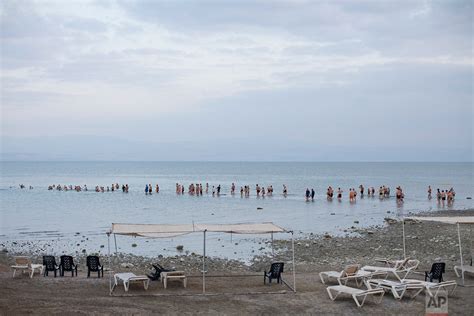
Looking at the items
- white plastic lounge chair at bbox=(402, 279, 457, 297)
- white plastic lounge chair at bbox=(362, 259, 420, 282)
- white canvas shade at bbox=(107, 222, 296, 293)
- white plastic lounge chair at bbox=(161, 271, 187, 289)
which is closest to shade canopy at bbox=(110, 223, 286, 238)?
white canvas shade at bbox=(107, 222, 296, 293)

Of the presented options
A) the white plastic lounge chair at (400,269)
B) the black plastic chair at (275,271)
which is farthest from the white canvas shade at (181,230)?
the white plastic lounge chair at (400,269)

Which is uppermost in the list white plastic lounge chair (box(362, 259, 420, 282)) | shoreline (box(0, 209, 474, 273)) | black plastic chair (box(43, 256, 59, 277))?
black plastic chair (box(43, 256, 59, 277))

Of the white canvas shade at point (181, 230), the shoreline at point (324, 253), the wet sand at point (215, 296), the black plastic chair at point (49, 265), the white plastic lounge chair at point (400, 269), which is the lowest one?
the shoreline at point (324, 253)

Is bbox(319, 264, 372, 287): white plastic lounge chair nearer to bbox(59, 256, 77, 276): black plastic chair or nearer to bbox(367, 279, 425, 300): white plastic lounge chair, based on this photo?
bbox(367, 279, 425, 300): white plastic lounge chair

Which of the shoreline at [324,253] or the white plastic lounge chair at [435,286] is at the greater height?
the white plastic lounge chair at [435,286]

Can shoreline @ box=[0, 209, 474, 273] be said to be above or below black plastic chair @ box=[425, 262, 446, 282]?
below

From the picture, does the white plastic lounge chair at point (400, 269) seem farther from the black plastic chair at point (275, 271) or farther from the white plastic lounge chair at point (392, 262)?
the black plastic chair at point (275, 271)

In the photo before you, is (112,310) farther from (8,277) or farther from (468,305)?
(468,305)

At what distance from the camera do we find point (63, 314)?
11812 mm

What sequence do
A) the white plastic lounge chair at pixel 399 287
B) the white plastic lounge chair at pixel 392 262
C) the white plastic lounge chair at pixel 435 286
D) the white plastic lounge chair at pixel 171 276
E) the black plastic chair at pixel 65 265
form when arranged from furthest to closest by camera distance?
1. the white plastic lounge chair at pixel 392 262
2. the black plastic chair at pixel 65 265
3. the white plastic lounge chair at pixel 171 276
4. the white plastic lounge chair at pixel 399 287
5. the white plastic lounge chair at pixel 435 286

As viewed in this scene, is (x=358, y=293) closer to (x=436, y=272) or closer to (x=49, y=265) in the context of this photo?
(x=436, y=272)

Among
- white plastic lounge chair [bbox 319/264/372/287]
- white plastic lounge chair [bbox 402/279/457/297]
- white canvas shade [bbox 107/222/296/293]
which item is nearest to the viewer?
white plastic lounge chair [bbox 402/279/457/297]

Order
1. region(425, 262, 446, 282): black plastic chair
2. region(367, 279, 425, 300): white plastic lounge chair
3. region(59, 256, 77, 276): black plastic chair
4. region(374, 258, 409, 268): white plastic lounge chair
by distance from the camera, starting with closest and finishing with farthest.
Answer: region(367, 279, 425, 300): white plastic lounge chair < region(425, 262, 446, 282): black plastic chair < region(59, 256, 77, 276): black plastic chair < region(374, 258, 409, 268): white plastic lounge chair

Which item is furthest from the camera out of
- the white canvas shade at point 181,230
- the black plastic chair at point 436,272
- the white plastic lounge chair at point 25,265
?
the white plastic lounge chair at point 25,265
